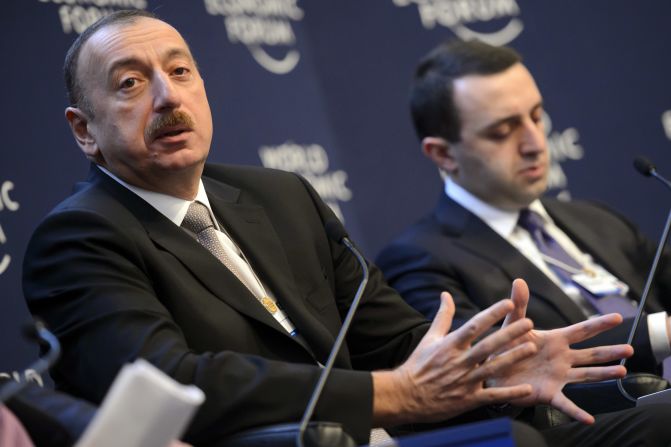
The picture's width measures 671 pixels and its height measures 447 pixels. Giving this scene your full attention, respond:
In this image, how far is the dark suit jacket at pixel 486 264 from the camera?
3.87 m

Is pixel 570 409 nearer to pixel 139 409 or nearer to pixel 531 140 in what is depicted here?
pixel 139 409

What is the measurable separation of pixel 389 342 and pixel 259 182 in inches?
23.7

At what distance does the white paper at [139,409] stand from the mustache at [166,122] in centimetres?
141

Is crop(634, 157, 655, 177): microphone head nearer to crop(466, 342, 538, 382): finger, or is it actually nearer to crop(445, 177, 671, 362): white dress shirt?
crop(445, 177, 671, 362): white dress shirt

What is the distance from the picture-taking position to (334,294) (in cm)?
311

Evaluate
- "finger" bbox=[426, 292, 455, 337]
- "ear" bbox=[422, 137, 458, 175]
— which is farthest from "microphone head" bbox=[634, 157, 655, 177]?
"finger" bbox=[426, 292, 455, 337]

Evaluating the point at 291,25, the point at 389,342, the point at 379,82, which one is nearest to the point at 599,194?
the point at 379,82

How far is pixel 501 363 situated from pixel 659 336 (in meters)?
1.05

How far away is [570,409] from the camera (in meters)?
2.66

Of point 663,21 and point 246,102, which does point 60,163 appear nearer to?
point 246,102

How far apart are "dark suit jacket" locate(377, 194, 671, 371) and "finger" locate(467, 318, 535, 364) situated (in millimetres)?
1148

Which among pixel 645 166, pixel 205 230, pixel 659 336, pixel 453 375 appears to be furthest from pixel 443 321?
pixel 645 166

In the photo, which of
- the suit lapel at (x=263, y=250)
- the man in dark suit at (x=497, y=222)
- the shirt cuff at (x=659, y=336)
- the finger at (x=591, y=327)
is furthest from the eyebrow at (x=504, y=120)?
the finger at (x=591, y=327)

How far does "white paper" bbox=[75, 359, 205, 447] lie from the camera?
154 centimetres
